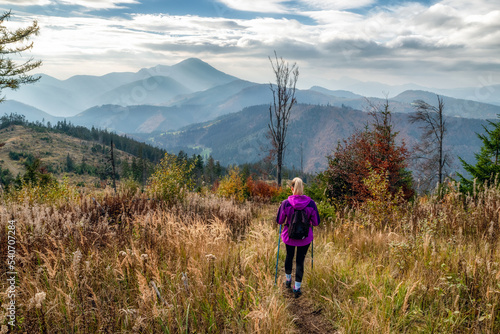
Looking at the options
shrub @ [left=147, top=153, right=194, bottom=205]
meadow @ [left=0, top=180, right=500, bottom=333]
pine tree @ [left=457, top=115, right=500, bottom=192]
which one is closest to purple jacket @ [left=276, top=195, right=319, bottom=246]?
meadow @ [left=0, top=180, right=500, bottom=333]

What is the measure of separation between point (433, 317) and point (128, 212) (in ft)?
23.2

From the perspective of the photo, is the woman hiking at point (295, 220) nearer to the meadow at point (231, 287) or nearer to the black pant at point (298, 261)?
the black pant at point (298, 261)

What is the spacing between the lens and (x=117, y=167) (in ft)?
385

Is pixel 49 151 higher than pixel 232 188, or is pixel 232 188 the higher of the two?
pixel 232 188

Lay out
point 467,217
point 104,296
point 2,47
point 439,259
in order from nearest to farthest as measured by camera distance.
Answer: point 104,296, point 439,259, point 467,217, point 2,47

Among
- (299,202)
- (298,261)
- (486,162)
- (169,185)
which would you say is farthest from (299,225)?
(486,162)

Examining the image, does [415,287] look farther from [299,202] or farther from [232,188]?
[232,188]

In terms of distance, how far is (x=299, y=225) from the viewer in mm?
4812

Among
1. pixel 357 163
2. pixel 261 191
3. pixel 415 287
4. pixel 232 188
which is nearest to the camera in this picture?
pixel 415 287

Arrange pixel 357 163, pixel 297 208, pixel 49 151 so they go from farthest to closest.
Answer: pixel 49 151 → pixel 357 163 → pixel 297 208

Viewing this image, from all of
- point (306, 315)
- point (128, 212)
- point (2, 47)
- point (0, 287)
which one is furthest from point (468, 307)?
point (2, 47)

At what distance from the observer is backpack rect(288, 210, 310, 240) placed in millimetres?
4785

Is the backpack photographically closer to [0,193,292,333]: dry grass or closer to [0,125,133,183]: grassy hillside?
[0,193,292,333]: dry grass

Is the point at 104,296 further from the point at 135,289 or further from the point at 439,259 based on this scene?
the point at 439,259
